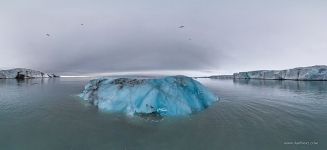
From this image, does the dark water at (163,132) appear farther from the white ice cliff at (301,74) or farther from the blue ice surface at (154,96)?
the white ice cliff at (301,74)

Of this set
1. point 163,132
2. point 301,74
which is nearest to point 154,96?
point 163,132

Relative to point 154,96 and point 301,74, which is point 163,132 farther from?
point 301,74

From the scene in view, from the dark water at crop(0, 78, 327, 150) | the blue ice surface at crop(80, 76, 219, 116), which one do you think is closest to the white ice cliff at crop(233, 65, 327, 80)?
the dark water at crop(0, 78, 327, 150)

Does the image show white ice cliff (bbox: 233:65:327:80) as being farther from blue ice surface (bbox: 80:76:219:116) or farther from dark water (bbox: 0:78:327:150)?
blue ice surface (bbox: 80:76:219:116)

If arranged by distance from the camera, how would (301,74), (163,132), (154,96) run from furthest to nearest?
(301,74), (154,96), (163,132)

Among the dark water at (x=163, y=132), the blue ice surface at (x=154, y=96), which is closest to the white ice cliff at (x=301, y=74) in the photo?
the dark water at (x=163, y=132)

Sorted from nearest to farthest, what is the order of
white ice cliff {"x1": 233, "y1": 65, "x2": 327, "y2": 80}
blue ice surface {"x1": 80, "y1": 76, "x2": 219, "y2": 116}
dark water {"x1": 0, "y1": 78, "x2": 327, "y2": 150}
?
1. dark water {"x1": 0, "y1": 78, "x2": 327, "y2": 150}
2. blue ice surface {"x1": 80, "y1": 76, "x2": 219, "y2": 116}
3. white ice cliff {"x1": 233, "y1": 65, "x2": 327, "y2": 80}

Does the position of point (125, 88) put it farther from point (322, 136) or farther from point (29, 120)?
point (322, 136)

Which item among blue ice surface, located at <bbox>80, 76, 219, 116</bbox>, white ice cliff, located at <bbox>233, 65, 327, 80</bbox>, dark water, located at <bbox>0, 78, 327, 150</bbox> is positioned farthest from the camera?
white ice cliff, located at <bbox>233, 65, 327, 80</bbox>
